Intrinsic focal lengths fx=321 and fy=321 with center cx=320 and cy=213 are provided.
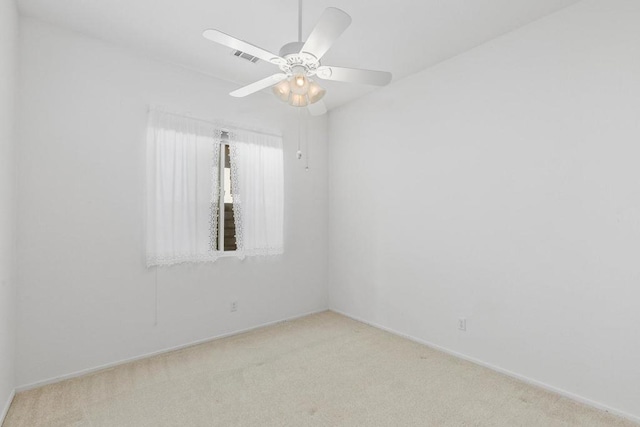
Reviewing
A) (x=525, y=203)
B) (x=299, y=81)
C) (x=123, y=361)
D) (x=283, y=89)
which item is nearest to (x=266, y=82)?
(x=283, y=89)

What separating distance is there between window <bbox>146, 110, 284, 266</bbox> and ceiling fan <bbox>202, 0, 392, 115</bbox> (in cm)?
118

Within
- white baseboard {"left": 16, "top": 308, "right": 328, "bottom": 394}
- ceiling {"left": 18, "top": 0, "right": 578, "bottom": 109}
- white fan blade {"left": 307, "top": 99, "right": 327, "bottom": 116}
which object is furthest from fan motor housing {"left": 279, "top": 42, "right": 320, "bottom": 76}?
white baseboard {"left": 16, "top": 308, "right": 328, "bottom": 394}

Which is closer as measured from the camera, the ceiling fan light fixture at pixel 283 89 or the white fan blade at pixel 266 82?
the white fan blade at pixel 266 82

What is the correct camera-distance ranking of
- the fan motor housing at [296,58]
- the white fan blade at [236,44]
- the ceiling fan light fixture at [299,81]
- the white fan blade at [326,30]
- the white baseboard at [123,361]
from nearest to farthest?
the white fan blade at [326,30] < the white fan blade at [236,44] < the fan motor housing at [296,58] < the ceiling fan light fixture at [299,81] < the white baseboard at [123,361]

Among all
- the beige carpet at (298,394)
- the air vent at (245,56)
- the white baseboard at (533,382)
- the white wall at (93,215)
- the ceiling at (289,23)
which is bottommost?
the beige carpet at (298,394)

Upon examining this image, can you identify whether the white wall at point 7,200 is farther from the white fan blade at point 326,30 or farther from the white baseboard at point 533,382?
the white baseboard at point 533,382

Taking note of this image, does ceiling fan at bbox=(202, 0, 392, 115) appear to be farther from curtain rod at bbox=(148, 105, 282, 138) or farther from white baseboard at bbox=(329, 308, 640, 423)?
white baseboard at bbox=(329, 308, 640, 423)

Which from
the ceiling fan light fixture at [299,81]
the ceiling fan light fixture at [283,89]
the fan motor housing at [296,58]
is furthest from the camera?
the ceiling fan light fixture at [283,89]

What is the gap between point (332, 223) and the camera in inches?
176

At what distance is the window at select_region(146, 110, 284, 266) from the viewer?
307 centimetres

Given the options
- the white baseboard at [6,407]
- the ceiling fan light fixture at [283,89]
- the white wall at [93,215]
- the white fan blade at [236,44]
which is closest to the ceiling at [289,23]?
the white wall at [93,215]

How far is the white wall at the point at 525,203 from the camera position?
7.15ft

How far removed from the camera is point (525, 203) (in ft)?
8.57

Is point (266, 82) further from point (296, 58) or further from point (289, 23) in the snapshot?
point (289, 23)
